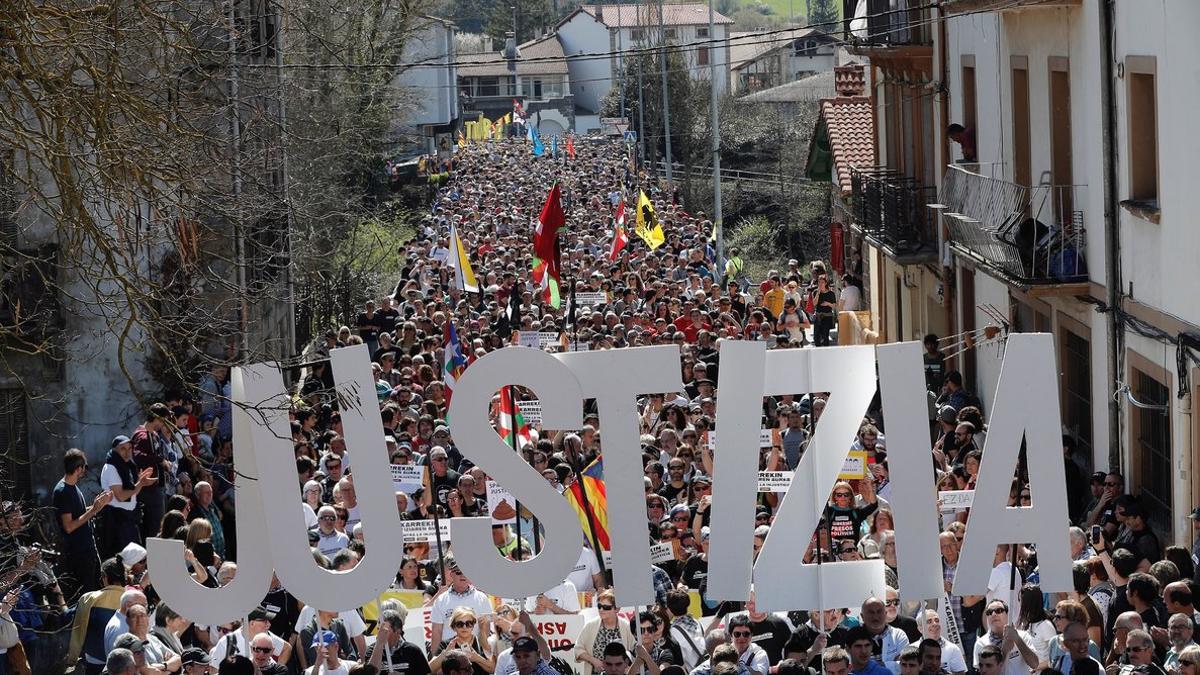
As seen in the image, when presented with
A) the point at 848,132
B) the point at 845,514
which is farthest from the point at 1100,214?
the point at 848,132

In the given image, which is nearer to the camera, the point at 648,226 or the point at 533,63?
the point at 648,226

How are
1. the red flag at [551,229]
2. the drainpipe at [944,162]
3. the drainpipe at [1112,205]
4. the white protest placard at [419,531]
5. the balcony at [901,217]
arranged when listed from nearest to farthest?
the white protest placard at [419,531], the drainpipe at [1112,205], the red flag at [551,229], the drainpipe at [944,162], the balcony at [901,217]

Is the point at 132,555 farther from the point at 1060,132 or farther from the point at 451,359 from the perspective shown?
the point at 1060,132

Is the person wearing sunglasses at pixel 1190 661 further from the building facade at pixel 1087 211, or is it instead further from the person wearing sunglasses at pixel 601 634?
the person wearing sunglasses at pixel 601 634

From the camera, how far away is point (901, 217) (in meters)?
25.0

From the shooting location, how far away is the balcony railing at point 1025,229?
1648 cm

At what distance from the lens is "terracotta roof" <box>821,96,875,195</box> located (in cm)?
3291

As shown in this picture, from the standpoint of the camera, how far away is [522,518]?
1360 centimetres

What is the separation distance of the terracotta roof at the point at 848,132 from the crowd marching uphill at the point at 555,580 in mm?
13037

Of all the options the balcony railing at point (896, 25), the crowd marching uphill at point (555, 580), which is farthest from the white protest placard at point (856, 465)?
the balcony railing at point (896, 25)

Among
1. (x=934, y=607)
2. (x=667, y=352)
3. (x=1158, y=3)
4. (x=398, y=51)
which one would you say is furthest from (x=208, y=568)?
(x=398, y=51)

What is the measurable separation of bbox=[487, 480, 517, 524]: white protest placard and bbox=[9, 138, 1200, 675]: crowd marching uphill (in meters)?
0.03

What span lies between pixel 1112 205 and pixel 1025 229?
1.21 metres

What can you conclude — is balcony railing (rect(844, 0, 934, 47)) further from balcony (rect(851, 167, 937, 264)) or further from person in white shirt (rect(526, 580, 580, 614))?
person in white shirt (rect(526, 580, 580, 614))
